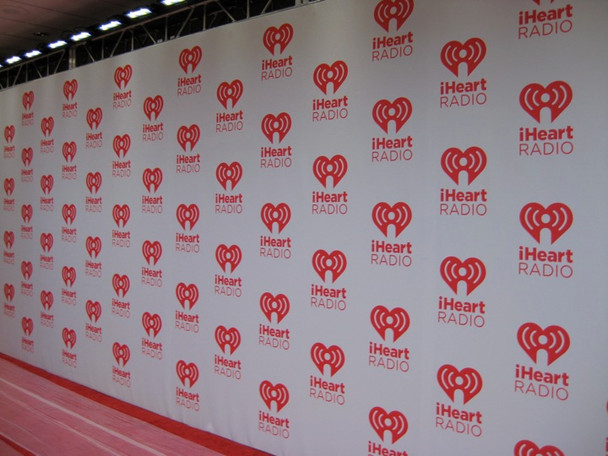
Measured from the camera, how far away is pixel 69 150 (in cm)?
501

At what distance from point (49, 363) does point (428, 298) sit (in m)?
4.35

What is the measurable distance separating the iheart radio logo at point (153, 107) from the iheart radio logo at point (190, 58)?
→ 37 centimetres

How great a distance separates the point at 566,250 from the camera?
2.36 metres

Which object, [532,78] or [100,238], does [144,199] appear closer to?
[100,238]

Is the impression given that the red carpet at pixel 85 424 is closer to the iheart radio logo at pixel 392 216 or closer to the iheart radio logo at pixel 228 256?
the iheart radio logo at pixel 228 256

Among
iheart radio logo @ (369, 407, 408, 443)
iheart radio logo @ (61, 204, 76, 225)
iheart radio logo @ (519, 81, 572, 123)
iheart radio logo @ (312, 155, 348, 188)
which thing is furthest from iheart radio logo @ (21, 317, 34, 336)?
iheart radio logo @ (519, 81, 572, 123)

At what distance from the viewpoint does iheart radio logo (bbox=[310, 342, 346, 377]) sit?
10.0 feet

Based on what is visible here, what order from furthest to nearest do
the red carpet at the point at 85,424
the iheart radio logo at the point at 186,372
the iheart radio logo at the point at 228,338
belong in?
the iheart radio logo at the point at 186,372, the iheart radio logo at the point at 228,338, the red carpet at the point at 85,424

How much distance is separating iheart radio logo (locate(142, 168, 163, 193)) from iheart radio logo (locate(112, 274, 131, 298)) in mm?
858

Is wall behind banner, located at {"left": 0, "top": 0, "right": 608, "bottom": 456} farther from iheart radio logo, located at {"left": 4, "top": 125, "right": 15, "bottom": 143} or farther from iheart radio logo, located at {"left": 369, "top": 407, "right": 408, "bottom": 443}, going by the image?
iheart radio logo, located at {"left": 4, "top": 125, "right": 15, "bottom": 143}

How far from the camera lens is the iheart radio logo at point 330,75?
10.2 ft

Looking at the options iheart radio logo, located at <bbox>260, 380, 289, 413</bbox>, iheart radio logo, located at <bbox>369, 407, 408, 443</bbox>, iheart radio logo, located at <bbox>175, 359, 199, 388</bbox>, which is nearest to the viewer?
iheart radio logo, located at <bbox>369, 407, 408, 443</bbox>

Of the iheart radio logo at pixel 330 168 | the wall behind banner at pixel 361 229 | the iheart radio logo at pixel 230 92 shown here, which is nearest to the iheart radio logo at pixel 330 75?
the wall behind banner at pixel 361 229

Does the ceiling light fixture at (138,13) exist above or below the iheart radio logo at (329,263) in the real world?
above
